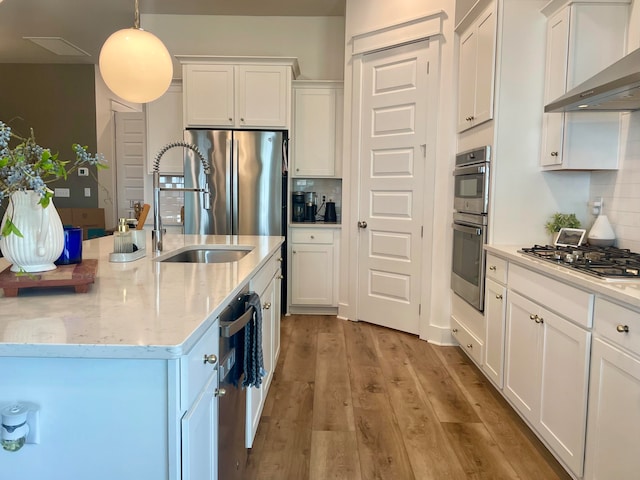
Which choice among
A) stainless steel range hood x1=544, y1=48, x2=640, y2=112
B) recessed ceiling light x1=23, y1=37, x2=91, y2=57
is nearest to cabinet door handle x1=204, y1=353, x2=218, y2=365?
stainless steel range hood x1=544, y1=48, x2=640, y2=112

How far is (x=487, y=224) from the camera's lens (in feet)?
9.14

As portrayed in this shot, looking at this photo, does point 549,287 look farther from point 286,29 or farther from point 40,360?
point 286,29

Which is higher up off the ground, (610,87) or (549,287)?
(610,87)

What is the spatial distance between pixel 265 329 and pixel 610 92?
182cm

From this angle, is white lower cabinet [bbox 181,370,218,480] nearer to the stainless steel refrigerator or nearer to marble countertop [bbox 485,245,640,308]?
marble countertop [bbox 485,245,640,308]

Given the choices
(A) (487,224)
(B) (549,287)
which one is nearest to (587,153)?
(A) (487,224)

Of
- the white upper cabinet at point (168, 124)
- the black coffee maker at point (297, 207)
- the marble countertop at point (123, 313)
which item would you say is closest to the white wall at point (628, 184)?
the marble countertop at point (123, 313)

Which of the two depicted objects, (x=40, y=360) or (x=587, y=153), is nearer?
(x=40, y=360)

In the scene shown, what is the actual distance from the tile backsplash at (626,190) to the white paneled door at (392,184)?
56.2 inches

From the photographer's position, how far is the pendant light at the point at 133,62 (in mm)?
2324

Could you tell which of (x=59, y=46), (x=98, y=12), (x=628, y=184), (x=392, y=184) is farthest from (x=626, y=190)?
(x=59, y=46)

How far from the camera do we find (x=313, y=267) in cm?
443

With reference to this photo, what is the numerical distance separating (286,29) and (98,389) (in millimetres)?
4751

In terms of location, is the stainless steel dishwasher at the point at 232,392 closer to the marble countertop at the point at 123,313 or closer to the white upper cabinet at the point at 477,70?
the marble countertop at the point at 123,313
